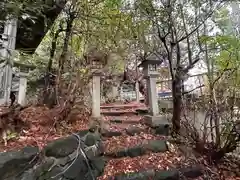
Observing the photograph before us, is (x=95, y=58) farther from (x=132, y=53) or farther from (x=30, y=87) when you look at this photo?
(x=132, y=53)

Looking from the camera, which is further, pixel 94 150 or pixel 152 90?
pixel 152 90

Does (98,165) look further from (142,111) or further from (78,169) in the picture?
(142,111)

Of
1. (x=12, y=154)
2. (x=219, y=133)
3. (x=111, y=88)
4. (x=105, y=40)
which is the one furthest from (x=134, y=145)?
(x=111, y=88)

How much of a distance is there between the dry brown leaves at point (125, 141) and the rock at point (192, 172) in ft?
2.41

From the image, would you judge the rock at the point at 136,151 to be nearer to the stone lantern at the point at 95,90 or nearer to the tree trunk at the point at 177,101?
the tree trunk at the point at 177,101

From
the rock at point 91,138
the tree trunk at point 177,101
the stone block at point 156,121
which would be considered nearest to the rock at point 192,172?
the tree trunk at point 177,101

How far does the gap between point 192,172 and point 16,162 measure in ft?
7.44

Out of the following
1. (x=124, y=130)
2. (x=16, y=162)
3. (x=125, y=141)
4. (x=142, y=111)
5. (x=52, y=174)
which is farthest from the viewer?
(x=142, y=111)

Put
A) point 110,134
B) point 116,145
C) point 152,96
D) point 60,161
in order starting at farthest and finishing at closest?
point 152,96, point 110,134, point 116,145, point 60,161

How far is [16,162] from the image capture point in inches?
85.6

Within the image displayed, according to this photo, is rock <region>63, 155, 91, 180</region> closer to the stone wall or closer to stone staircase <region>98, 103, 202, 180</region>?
the stone wall

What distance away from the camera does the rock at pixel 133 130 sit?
11.9ft

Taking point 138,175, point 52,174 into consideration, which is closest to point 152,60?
point 138,175

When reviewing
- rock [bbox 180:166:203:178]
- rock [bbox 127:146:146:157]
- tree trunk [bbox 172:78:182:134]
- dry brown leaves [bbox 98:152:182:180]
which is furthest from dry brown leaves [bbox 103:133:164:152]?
rock [bbox 180:166:203:178]
